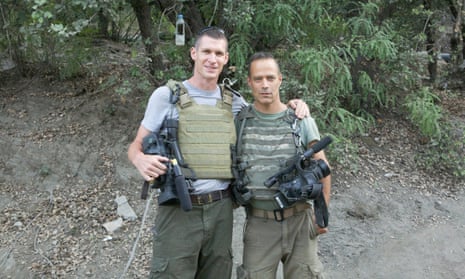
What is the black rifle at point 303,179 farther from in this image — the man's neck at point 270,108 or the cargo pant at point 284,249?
the man's neck at point 270,108

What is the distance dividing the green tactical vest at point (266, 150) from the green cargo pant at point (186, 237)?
23cm

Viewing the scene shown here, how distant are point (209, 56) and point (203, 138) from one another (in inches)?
19.2

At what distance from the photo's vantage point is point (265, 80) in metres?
2.59

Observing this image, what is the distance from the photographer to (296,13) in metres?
Answer: 4.67

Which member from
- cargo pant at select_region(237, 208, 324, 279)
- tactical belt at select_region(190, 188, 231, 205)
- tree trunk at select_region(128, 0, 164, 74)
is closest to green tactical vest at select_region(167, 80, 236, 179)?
tactical belt at select_region(190, 188, 231, 205)

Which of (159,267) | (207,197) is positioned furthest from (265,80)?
(159,267)

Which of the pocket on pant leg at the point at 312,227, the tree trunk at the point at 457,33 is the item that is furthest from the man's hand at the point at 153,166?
the tree trunk at the point at 457,33

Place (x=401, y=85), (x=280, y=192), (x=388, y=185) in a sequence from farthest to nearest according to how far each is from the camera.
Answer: (x=401, y=85) → (x=388, y=185) → (x=280, y=192)

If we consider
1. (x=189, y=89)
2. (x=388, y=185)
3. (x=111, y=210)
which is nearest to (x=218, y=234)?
(x=189, y=89)

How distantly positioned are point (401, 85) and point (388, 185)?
147cm

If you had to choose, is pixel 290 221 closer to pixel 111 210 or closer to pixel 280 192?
pixel 280 192

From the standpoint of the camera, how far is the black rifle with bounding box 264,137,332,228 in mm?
2453

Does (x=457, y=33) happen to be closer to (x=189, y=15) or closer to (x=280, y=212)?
(x=189, y=15)

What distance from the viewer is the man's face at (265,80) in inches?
102
